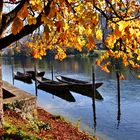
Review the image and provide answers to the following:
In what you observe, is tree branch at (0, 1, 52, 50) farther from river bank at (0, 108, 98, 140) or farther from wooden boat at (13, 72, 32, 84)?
wooden boat at (13, 72, 32, 84)

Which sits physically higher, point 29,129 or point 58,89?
point 29,129

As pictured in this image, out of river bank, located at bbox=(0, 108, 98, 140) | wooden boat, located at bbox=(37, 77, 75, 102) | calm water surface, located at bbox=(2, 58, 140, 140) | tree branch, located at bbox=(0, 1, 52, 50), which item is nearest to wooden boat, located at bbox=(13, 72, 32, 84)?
wooden boat, located at bbox=(37, 77, 75, 102)

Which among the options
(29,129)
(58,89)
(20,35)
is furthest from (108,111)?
(20,35)

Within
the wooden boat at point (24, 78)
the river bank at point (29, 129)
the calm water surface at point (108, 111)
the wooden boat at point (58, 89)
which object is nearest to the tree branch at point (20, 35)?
the river bank at point (29, 129)

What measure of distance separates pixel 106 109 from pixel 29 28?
24.1 meters

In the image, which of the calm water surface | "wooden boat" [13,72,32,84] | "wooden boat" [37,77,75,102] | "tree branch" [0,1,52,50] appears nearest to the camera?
"tree branch" [0,1,52,50]

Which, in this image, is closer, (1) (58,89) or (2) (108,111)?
(2) (108,111)

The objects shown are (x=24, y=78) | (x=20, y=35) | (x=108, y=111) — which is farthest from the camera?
(x=24, y=78)

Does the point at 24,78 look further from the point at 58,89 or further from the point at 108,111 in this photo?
A: the point at 108,111

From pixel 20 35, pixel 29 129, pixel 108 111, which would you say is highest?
pixel 20 35

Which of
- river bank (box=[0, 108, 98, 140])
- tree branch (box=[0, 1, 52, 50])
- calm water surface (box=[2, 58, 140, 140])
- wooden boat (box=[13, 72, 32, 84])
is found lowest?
calm water surface (box=[2, 58, 140, 140])

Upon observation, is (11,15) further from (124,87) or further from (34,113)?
(124,87)

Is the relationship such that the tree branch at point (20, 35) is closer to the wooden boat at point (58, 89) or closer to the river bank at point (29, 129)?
the river bank at point (29, 129)

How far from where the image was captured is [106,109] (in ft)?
106
